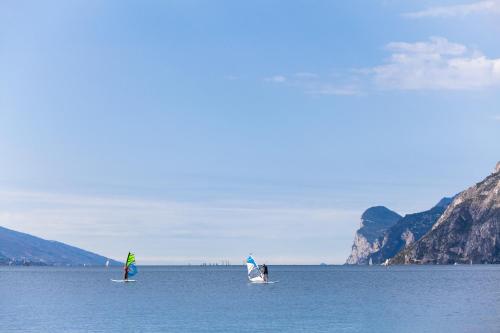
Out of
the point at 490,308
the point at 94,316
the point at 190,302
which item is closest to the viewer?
the point at 94,316

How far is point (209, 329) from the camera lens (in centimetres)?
9169

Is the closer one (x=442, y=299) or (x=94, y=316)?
(x=94, y=316)

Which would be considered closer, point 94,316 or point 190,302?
point 94,316

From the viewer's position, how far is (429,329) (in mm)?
89688

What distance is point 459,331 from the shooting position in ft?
286

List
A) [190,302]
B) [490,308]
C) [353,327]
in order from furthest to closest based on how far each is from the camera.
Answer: [190,302], [490,308], [353,327]

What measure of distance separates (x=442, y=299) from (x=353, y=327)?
5462 centimetres

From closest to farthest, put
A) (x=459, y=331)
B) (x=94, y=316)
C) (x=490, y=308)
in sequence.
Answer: (x=459, y=331) → (x=94, y=316) → (x=490, y=308)

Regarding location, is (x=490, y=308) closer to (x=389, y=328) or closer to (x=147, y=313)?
(x=389, y=328)

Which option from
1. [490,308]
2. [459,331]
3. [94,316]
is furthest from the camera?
[490,308]

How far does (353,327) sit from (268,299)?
54728mm

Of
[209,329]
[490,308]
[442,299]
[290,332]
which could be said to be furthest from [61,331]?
[442,299]

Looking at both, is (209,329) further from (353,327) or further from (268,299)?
(268,299)

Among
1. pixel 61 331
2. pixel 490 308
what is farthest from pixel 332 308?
pixel 61 331
